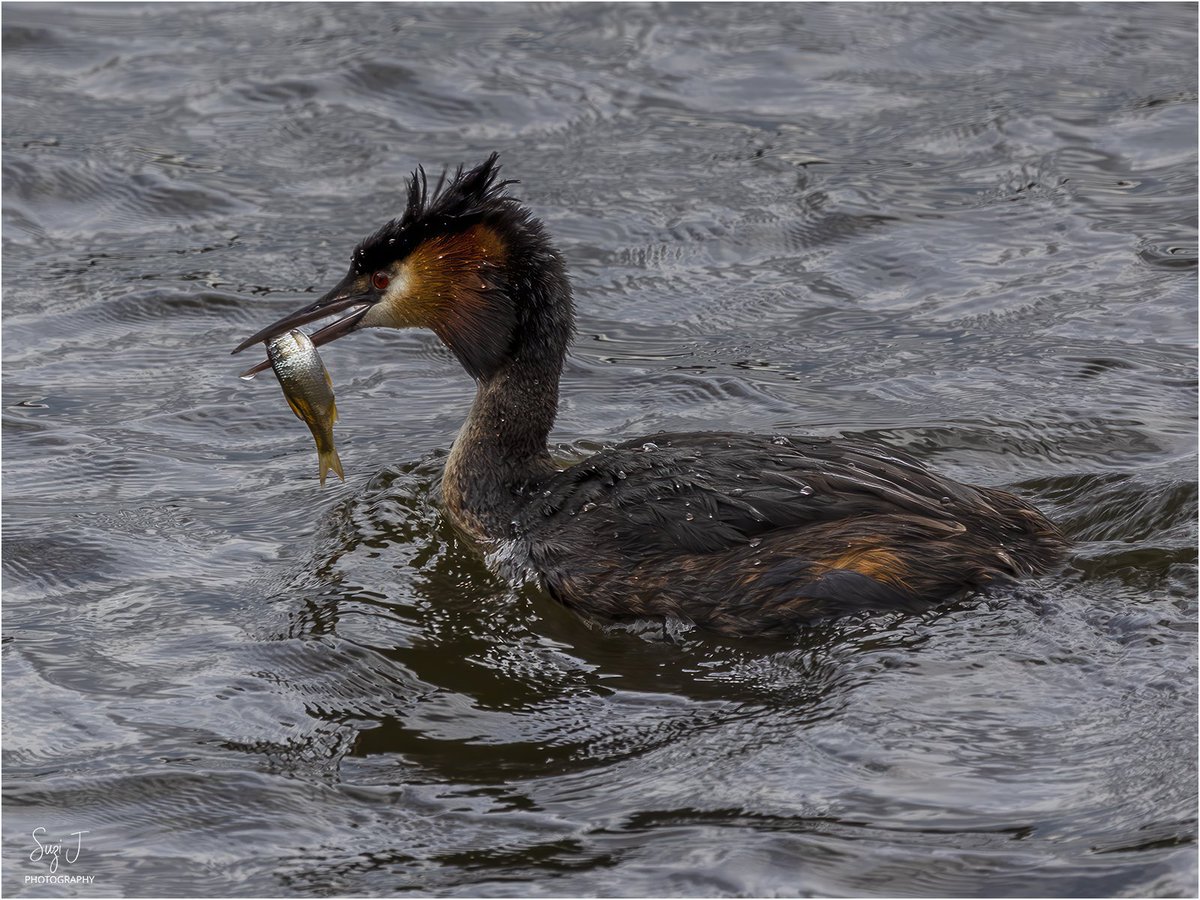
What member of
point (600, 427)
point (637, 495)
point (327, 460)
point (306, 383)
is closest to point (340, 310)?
point (306, 383)

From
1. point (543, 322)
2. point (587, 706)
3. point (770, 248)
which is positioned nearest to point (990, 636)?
point (587, 706)

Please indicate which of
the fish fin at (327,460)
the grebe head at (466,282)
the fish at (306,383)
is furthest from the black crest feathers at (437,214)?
the fish fin at (327,460)

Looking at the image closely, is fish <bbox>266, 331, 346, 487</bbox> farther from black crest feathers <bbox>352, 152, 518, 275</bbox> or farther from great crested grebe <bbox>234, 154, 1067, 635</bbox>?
black crest feathers <bbox>352, 152, 518, 275</bbox>

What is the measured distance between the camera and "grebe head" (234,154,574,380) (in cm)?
700

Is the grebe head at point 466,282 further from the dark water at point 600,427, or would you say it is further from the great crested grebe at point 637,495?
the dark water at point 600,427

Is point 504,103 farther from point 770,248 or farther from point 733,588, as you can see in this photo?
point 733,588

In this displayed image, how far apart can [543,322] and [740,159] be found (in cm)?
412

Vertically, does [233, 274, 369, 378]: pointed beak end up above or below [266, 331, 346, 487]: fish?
above

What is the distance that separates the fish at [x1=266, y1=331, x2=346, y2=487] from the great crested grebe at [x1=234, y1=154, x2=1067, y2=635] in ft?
0.42

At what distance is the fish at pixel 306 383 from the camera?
22.4ft

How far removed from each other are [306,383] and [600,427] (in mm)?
1784

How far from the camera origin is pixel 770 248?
9.83 meters

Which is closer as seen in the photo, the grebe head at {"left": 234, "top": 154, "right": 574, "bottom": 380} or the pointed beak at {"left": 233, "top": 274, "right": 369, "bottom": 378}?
the grebe head at {"left": 234, "top": 154, "right": 574, "bottom": 380}

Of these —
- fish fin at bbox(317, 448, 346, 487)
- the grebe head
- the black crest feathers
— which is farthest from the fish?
the black crest feathers
